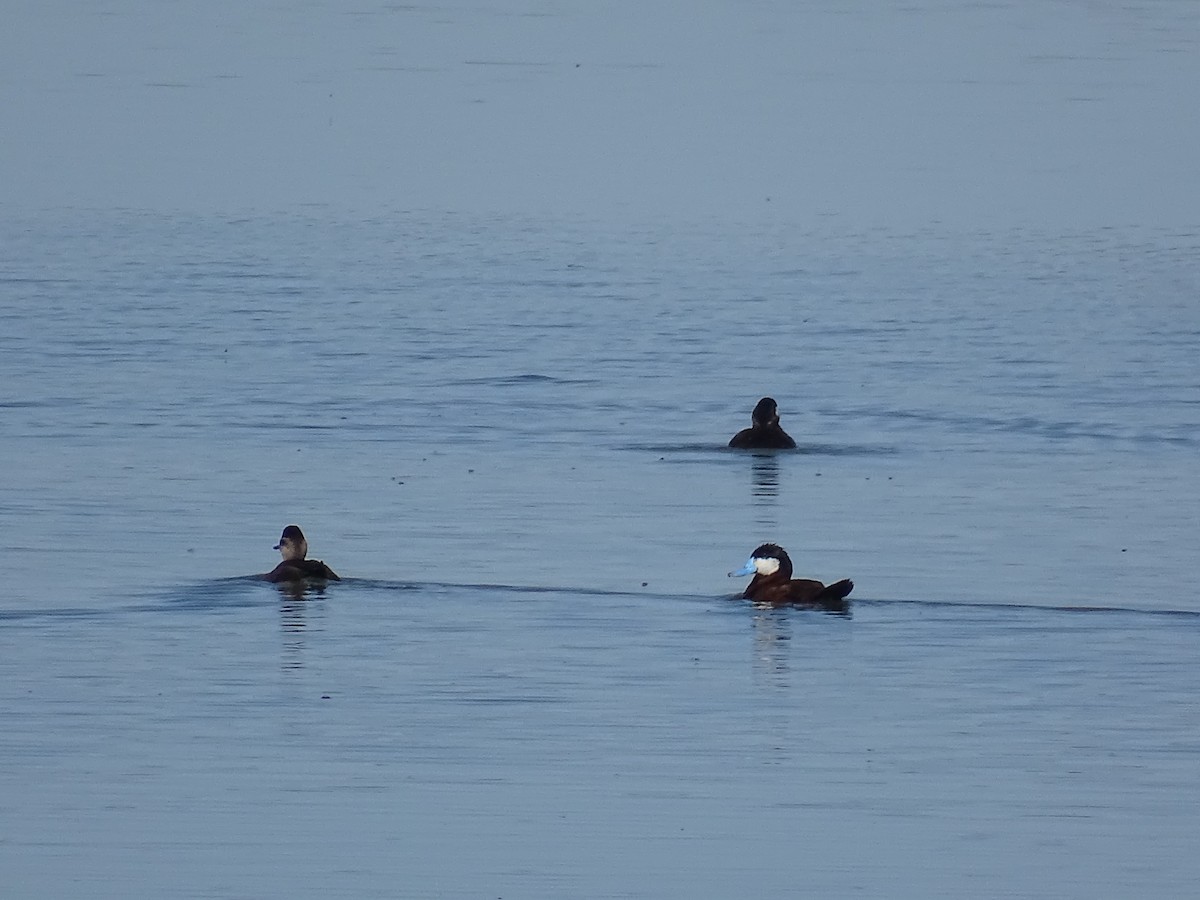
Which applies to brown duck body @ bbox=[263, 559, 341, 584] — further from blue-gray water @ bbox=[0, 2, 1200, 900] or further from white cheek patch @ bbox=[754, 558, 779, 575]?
white cheek patch @ bbox=[754, 558, 779, 575]

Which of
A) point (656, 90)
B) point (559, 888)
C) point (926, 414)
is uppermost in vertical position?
point (656, 90)

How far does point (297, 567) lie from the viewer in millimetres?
17797

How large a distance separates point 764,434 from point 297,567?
7.69 metres

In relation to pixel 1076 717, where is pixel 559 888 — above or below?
below

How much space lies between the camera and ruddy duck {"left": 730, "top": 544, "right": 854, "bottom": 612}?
17469mm

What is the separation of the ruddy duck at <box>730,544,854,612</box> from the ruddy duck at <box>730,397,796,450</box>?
21.0 feet

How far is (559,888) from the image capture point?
11797mm

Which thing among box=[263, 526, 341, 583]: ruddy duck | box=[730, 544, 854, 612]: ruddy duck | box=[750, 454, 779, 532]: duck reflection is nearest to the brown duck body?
box=[263, 526, 341, 583]: ruddy duck

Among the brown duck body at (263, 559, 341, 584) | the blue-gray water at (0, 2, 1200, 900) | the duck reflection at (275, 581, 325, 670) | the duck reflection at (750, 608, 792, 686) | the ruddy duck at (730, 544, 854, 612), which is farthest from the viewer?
the brown duck body at (263, 559, 341, 584)

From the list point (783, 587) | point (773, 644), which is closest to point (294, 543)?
point (783, 587)

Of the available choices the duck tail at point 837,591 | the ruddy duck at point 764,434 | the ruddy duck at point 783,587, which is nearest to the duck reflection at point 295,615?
the ruddy duck at point 783,587

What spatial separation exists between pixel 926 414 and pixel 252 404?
6151 mm

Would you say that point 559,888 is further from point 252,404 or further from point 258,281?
point 258,281

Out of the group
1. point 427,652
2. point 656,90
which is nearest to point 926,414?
point 427,652
